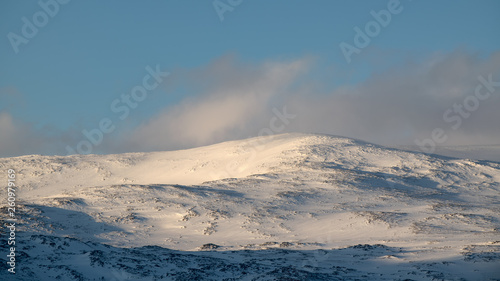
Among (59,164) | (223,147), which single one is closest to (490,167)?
(223,147)

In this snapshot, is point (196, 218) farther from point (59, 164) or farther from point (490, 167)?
point (490, 167)

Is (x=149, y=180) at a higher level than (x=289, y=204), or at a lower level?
higher

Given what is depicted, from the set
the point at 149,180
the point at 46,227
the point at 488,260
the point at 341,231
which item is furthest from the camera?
the point at 149,180

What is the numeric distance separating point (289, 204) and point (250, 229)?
13.4 meters

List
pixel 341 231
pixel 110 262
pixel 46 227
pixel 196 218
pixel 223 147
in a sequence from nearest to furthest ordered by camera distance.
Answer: pixel 110 262 → pixel 46 227 → pixel 341 231 → pixel 196 218 → pixel 223 147

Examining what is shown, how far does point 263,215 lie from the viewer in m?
68.7

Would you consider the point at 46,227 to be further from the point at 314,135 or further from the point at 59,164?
the point at 314,135

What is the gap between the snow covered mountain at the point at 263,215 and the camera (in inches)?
1368

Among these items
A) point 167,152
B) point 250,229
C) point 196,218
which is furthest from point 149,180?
point 250,229

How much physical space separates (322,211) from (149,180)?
4885 cm

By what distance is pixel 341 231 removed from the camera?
62.0 metres

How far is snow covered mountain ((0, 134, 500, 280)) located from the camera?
3475 cm

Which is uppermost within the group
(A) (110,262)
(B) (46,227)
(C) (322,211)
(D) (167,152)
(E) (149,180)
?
(D) (167,152)

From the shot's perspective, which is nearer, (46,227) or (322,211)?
(46,227)
